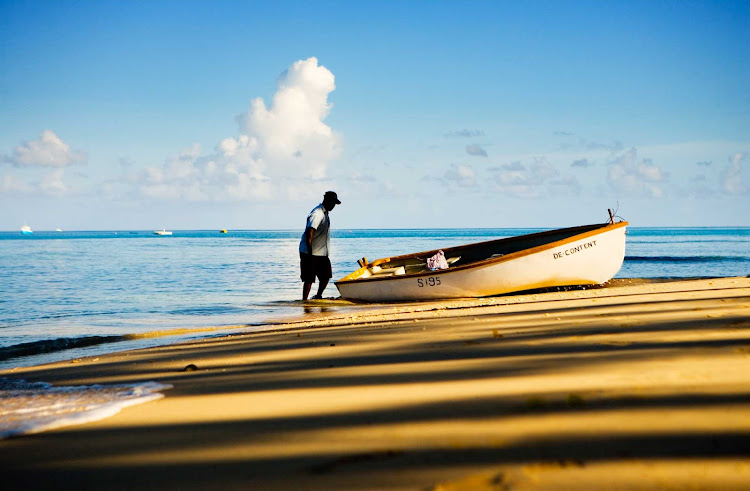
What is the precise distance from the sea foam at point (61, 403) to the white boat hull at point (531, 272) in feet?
31.0

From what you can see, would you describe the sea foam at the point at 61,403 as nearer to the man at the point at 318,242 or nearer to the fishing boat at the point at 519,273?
the man at the point at 318,242

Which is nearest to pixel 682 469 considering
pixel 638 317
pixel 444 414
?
pixel 444 414

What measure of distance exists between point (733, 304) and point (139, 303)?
14.0m

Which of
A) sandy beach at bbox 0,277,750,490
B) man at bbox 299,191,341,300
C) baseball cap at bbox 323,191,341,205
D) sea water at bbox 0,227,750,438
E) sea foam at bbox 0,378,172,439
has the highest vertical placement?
Answer: baseball cap at bbox 323,191,341,205

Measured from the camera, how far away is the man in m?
13.1

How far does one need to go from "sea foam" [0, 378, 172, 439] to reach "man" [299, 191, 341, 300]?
853cm

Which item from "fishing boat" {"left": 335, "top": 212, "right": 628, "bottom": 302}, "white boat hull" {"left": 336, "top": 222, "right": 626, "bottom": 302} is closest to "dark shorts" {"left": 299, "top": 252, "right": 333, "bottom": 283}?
"fishing boat" {"left": 335, "top": 212, "right": 628, "bottom": 302}

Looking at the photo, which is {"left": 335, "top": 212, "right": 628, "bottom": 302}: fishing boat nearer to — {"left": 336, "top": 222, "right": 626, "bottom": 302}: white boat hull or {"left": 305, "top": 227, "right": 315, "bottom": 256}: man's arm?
{"left": 336, "top": 222, "right": 626, "bottom": 302}: white boat hull

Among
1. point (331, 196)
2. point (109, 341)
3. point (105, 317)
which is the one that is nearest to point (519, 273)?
point (331, 196)

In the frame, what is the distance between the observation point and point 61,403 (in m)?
3.84

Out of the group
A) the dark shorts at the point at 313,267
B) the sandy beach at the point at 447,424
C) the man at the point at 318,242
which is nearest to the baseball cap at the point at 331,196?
the man at the point at 318,242

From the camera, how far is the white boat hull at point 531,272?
12938 mm

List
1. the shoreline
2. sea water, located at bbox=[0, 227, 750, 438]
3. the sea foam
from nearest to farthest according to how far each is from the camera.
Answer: the sea foam
sea water, located at bbox=[0, 227, 750, 438]
the shoreline

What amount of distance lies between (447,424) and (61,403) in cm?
262
